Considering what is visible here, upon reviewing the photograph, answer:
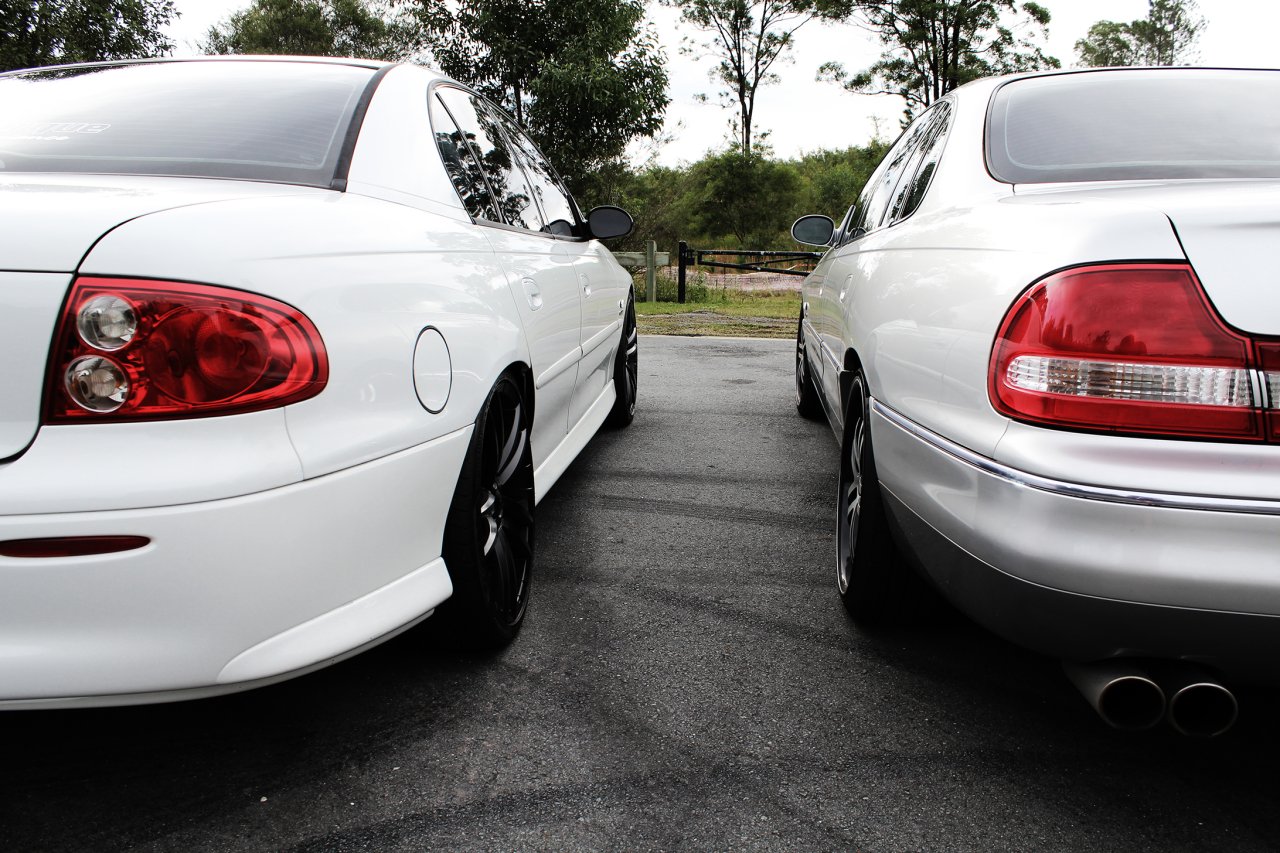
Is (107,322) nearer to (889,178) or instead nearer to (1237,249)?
(1237,249)

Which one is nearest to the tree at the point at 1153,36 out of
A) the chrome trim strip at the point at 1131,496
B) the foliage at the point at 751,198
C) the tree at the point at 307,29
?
the foliage at the point at 751,198

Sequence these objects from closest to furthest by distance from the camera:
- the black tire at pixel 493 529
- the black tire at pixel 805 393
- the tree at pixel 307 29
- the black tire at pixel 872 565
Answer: the black tire at pixel 493 529, the black tire at pixel 872 565, the black tire at pixel 805 393, the tree at pixel 307 29

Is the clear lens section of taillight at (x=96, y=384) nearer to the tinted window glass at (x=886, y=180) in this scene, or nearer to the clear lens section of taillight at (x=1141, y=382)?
the clear lens section of taillight at (x=1141, y=382)

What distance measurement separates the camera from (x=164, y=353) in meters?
1.36

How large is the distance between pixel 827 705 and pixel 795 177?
40141 millimetres

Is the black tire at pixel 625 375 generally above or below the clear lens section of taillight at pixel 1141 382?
below

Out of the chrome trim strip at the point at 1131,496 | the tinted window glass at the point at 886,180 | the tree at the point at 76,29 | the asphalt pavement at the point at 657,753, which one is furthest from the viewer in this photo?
the tree at the point at 76,29

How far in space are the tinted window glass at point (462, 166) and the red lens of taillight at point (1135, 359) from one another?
1.57 metres

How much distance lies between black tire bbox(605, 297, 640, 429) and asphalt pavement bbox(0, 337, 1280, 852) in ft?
7.27

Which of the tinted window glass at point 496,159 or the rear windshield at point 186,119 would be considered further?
the tinted window glass at point 496,159

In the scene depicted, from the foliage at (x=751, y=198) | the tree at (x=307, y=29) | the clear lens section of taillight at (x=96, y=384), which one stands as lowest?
the clear lens section of taillight at (x=96, y=384)

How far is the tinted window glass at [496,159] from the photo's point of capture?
279 centimetres

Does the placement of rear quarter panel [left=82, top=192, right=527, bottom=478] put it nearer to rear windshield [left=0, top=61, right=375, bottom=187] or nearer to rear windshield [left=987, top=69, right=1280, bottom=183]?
rear windshield [left=0, top=61, right=375, bottom=187]

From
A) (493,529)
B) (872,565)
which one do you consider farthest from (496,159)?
(872,565)
